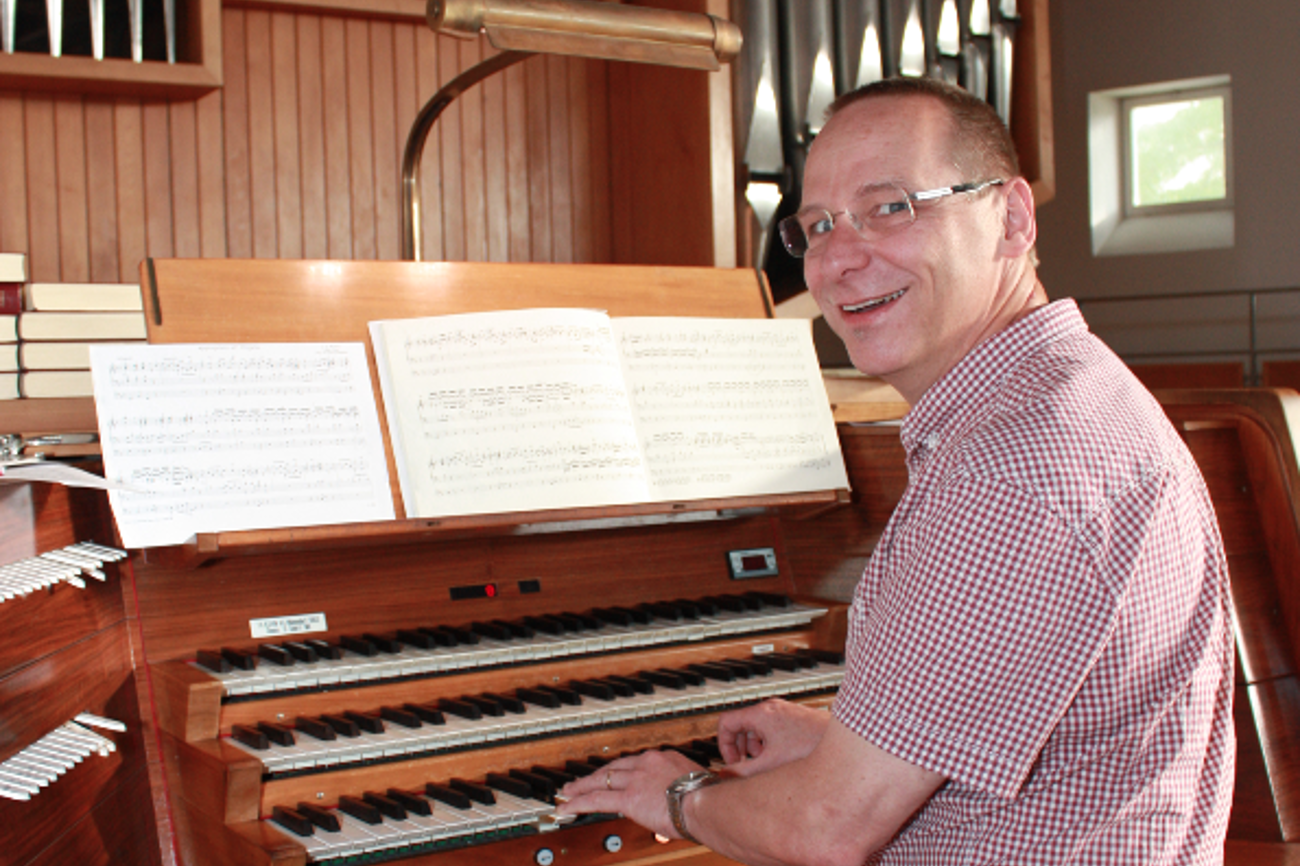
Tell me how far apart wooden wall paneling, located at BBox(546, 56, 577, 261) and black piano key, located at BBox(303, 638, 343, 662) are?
1.69 m

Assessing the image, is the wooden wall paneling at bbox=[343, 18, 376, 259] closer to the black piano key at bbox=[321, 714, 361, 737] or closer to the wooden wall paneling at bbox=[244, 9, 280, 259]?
the wooden wall paneling at bbox=[244, 9, 280, 259]

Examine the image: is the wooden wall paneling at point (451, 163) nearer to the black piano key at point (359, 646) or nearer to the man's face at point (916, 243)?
the black piano key at point (359, 646)

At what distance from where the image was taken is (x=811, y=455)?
94.6 inches

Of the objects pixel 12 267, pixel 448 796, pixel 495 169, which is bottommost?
pixel 448 796

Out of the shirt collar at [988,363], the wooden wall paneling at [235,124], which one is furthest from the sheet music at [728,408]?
the wooden wall paneling at [235,124]

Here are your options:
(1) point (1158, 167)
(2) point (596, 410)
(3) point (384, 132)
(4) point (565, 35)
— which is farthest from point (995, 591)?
(1) point (1158, 167)

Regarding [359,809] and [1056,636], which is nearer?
[1056,636]

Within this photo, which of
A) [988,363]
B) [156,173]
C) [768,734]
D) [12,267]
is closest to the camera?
[988,363]

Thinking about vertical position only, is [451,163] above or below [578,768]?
above

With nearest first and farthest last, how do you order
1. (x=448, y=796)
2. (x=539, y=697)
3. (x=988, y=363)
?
(x=988, y=363) → (x=448, y=796) → (x=539, y=697)

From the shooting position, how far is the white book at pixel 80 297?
2.81 metres

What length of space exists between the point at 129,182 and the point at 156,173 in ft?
0.23

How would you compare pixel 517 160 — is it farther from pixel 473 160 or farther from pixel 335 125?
pixel 335 125

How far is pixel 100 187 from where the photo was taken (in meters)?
3.07
